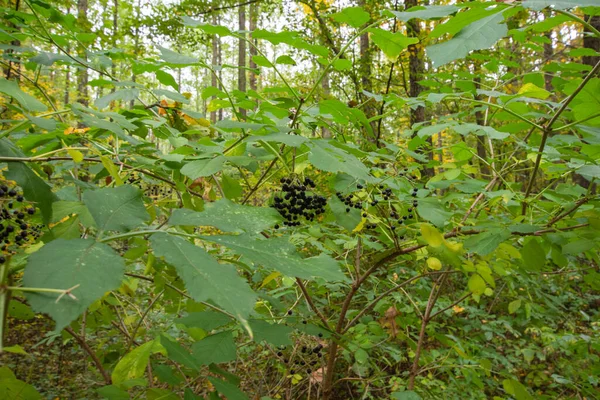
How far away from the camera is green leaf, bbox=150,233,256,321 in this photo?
0.56 metres

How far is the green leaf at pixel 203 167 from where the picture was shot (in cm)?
Answer: 104

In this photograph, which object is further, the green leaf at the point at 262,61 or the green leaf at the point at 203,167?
A: the green leaf at the point at 262,61

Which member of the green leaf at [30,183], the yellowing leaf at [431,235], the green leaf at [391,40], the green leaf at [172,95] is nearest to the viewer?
the green leaf at [30,183]

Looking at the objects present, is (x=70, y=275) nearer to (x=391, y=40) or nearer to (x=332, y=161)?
(x=332, y=161)

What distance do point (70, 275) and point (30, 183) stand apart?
720 mm

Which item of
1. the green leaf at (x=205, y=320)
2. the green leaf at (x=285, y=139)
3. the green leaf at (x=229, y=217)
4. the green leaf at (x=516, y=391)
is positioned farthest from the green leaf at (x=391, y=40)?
the green leaf at (x=516, y=391)

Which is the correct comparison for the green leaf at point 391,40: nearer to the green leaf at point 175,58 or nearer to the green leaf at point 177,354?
the green leaf at point 175,58

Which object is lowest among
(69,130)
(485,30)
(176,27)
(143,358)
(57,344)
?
(57,344)

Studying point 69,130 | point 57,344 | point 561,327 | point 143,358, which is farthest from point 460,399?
point 57,344

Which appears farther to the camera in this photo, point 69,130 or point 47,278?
point 69,130

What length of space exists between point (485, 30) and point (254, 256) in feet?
2.35

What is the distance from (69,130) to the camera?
1.35 metres

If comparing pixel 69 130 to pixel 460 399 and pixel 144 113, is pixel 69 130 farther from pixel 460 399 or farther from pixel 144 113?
pixel 460 399

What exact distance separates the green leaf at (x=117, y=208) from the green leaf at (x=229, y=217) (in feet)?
0.26
